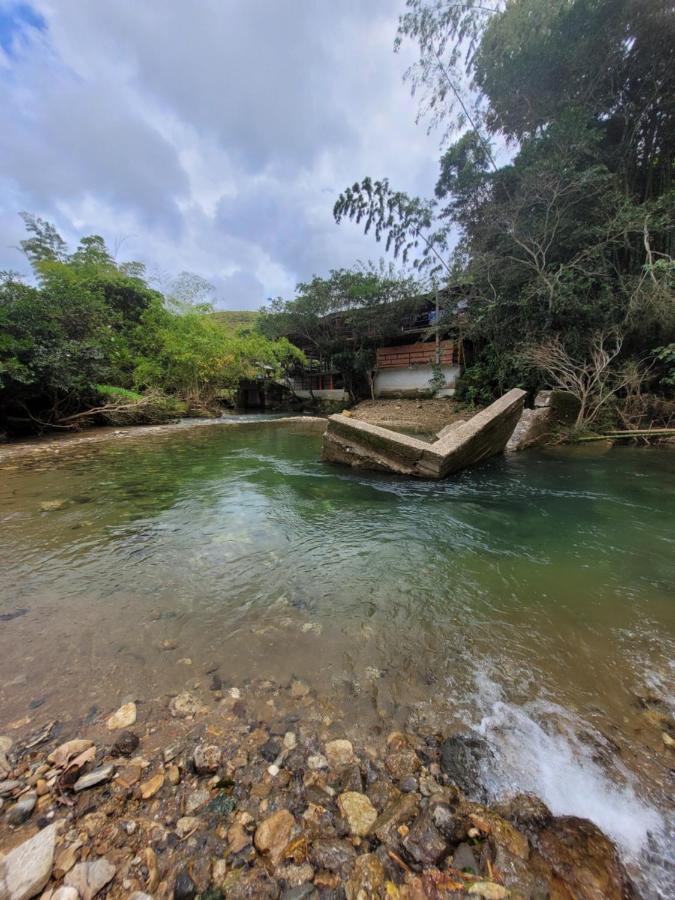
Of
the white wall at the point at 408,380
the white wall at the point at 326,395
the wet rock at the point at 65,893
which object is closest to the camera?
the wet rock at the point at 65,893

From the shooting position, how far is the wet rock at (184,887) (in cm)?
96

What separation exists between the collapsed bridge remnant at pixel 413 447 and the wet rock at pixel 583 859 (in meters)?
4.30

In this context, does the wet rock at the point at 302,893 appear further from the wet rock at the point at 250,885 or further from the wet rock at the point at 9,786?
the wet rock at the point at 9,786

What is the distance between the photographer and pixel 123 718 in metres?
1.57

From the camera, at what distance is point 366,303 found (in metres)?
20.3

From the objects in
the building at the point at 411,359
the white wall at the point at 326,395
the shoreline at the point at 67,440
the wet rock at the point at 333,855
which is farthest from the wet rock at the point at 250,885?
the white wall at the point at 326,395

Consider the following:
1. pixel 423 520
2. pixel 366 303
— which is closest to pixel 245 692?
pixel 423 520

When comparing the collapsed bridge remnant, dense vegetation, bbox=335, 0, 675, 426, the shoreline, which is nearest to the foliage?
dense vegetation, bbox=335, 0, 675, 426

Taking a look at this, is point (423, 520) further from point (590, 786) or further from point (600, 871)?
point (600, 871)

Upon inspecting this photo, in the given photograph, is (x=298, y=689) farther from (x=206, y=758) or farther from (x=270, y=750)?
(x=206, y=758)

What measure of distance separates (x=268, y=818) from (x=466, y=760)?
0.84m

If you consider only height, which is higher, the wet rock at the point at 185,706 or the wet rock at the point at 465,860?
the wet rock at the point at 185,706

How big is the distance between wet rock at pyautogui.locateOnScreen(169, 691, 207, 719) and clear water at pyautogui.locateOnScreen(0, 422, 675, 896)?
114mm

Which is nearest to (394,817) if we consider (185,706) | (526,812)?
(526,812)
